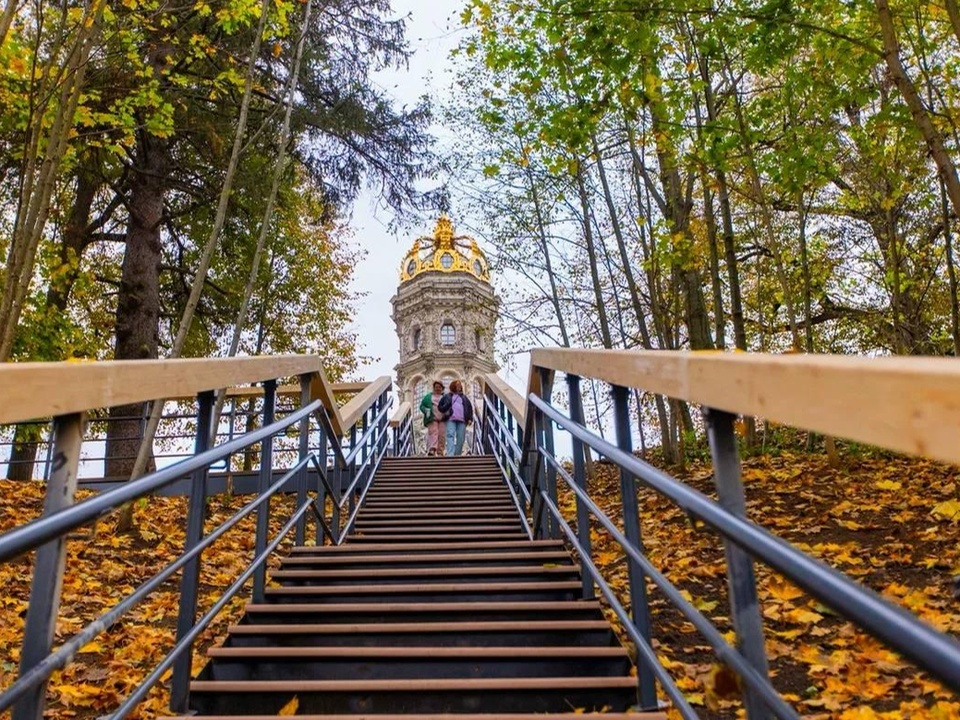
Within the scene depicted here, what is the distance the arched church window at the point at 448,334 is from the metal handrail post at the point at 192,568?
38132 mm

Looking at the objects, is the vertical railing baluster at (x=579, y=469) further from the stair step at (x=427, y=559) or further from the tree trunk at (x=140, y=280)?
the tree trunk at (x=140, y=280)

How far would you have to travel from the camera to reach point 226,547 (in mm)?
5965

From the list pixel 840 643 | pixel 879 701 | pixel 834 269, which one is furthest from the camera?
pixel 834 269

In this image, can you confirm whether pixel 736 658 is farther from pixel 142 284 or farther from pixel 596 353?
pixel 142 284

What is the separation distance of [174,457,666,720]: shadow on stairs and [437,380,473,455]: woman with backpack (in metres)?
7.36

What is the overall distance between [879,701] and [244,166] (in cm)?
906

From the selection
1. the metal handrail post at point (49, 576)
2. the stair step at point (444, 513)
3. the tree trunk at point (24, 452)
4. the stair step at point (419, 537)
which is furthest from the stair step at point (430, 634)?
the tree trunk at point (24, 452)

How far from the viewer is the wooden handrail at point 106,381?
1.23 meters

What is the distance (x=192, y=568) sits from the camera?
85.6 inches

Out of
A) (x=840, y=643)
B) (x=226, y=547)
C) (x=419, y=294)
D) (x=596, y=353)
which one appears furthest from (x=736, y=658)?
(x=419, y=294)

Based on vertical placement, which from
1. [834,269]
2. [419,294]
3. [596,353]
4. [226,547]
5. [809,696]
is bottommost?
[809,696]

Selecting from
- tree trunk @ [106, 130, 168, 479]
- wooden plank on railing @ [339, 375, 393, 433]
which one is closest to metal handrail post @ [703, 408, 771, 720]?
wooden plank on railing @ [339, 375, 393, 433]

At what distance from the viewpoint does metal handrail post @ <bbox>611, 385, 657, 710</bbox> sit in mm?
1969

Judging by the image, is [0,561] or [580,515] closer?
[0,561]
